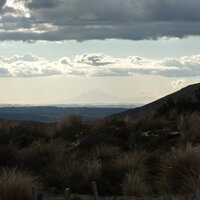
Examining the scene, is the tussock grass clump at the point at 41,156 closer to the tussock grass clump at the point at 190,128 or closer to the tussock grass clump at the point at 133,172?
the tussock grass clump at the point at 133,172

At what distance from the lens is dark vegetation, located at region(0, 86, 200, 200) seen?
14.8 m

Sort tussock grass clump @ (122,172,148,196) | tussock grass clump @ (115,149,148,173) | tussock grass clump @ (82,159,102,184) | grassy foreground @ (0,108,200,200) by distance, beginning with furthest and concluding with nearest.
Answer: tussock grass clump @ (115,149,148,173), tussock grass clump @ (82,159,102,184), tussock grass clump @ (122,172,148,196), grassy foreground @ (0,108,200,200)

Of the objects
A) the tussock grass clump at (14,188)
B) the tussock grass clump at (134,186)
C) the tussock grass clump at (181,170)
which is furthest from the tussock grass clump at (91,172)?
the tussock grass clump at (14,188)

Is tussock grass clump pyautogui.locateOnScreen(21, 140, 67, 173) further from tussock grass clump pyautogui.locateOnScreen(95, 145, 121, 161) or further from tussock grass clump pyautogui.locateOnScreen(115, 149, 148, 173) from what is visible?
tussock grass clump pyautogui.locateOnScreen(115, 149, 148, 173)

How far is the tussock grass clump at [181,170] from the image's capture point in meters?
14.4

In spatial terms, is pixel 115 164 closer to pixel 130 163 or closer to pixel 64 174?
pixel 130 163

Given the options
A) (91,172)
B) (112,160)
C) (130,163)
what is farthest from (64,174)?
Answer: (130,163)

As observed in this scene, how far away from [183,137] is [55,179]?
6386 mm

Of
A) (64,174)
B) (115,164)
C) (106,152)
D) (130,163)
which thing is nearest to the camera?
Answer: (64,174)

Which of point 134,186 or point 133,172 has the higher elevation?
point 133,172

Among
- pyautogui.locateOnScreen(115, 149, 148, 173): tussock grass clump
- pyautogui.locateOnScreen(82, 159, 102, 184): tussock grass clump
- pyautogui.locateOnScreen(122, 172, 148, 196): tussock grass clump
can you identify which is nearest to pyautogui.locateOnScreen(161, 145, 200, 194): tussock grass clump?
pyautogui.locateOnScreen(122, 172, 148, 196): tussock grass clump

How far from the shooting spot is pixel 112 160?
17953mm

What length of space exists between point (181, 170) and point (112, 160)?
3298 millimetres

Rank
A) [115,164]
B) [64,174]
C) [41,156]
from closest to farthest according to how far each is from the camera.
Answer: [64,174], [115,164], [41,156]
